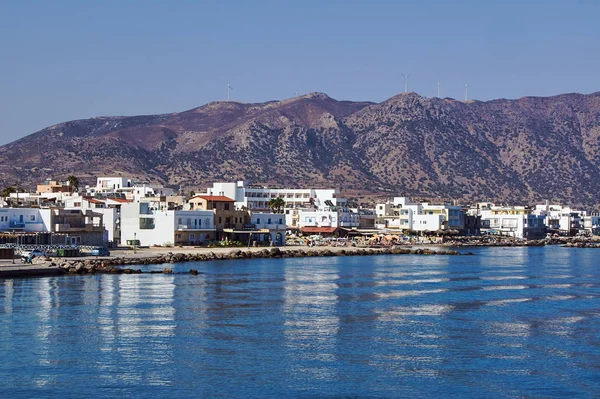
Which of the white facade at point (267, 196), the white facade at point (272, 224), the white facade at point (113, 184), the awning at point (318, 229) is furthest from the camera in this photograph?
the white facade at point (113, 184)

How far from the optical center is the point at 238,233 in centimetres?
10656

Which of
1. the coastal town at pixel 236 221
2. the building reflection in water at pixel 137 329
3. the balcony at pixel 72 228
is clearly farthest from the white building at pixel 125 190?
the building reflection in water at pixel 137 329

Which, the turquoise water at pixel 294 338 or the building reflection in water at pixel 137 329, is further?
the building reflection in water at pixel 137 329

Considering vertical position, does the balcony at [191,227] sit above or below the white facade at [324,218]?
below

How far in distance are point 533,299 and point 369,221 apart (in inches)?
3402

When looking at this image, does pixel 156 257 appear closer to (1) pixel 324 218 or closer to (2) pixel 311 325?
(2) pixel 311 325

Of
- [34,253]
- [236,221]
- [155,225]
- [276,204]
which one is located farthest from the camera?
[276,204]

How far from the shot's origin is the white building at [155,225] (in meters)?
98.3

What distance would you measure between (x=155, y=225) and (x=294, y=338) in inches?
2340

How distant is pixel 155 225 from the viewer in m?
98.8

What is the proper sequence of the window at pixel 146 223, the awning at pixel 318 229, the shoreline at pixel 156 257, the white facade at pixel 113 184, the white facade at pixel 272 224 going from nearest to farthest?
the shoreline at pixel 156 257
the window at pixel 146 223
the white facade at pixel 272 224
the awning at pixel 318 229
the white facade at pixel 113 184

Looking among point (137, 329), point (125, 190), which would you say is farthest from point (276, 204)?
point (137, 329)

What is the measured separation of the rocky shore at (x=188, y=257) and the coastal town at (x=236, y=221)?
18.2 feet

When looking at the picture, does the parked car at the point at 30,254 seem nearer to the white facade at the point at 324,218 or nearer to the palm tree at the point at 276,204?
the white facade at the point at 324,218
